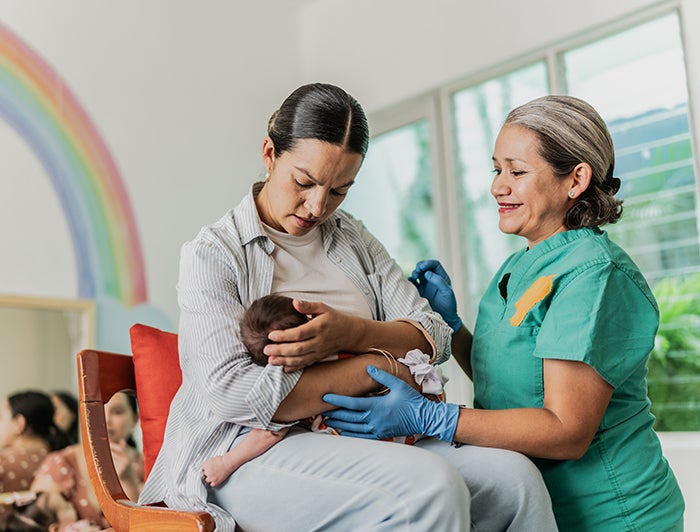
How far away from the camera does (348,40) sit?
4.07 meters

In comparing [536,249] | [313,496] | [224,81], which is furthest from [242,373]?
[224,81]

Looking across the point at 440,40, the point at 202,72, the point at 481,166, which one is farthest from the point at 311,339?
the point at 202,72

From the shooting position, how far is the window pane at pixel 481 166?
3.48 meters

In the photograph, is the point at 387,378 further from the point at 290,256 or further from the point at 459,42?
the point at 459,42

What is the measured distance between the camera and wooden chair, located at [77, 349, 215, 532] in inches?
49.3

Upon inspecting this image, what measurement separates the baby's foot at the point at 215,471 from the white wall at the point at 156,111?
1949 millimetres

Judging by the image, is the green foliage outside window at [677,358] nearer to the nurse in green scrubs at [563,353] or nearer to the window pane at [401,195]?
the window pane at [401,195]

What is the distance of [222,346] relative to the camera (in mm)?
1292

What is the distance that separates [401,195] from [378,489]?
289cm

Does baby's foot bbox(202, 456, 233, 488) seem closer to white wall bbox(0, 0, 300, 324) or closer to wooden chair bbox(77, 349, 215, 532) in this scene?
wooden chair bbox(77, 349, 215, 532)

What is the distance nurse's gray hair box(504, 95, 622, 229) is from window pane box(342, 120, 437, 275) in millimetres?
2064

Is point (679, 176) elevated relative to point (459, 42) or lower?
lower

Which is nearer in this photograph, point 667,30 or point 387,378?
point 387,378

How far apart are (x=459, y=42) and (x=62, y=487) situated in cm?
249
